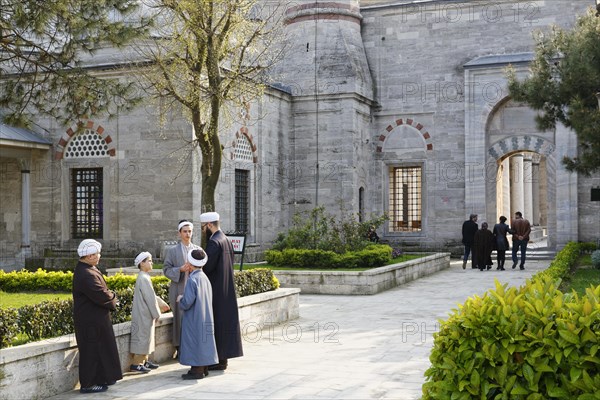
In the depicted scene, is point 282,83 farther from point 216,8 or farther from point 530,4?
point 216,8

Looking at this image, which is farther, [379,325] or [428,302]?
[428,302]

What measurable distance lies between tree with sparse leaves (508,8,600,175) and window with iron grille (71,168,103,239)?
11.4 metres

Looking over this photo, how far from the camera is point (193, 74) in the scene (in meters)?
13.8

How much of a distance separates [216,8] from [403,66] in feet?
46.4

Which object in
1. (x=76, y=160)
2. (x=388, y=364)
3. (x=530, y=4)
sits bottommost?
(x=388, y=364)

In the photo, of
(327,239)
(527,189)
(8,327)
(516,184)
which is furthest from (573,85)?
(527,189)

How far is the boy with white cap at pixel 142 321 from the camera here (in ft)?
27.7

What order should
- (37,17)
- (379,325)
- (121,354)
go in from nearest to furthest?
(121,354)
(37,17)
(379,325)

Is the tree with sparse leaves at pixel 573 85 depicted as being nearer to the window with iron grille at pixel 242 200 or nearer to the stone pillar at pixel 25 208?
the window with iron grille at pixel 242 200

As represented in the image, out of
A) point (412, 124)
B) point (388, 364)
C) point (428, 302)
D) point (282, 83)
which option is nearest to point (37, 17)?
point (388, 364)

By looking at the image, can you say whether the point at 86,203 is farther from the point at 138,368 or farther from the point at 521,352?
the point at 521,352

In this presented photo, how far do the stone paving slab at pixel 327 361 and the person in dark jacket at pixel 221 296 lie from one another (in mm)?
249

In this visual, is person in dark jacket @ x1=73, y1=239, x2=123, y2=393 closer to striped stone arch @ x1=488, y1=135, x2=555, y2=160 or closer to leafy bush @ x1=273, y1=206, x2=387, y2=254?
leafy bush @ x1=273, y1=206, x2=387, y2=254

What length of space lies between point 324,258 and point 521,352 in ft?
39.7
